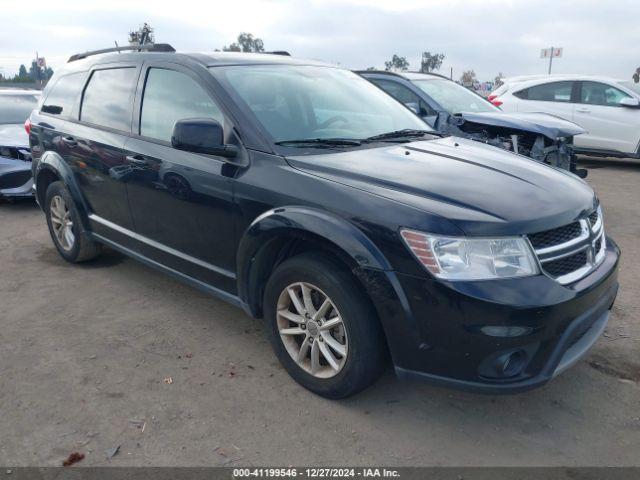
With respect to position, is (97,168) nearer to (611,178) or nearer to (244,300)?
(244,300)

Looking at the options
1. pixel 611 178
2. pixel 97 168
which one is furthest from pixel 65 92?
pixel 611 178

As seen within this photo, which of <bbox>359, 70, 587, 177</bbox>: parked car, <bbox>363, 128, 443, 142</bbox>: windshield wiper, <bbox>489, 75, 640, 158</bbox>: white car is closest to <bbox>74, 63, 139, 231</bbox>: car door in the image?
<bbox>363, 128, 443, 142</bbox>: windshield wiper

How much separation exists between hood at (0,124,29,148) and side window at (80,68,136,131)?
135 inches

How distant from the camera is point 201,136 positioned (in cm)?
300

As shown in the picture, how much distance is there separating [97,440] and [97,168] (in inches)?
87.8

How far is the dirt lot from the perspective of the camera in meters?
2.56

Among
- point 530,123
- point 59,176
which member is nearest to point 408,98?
point 530,123

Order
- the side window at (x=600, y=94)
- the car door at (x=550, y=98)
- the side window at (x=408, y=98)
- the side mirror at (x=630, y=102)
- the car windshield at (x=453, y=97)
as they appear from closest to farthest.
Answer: the side window at (x=408, y=98) → the car windshield at (x=453, y=97) → the side mirror at (x=630, y=102) → the side window at (x=600, y=94) → the car door at (x=550, y=98)

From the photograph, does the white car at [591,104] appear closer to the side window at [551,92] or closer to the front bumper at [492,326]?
the side window at [551,92]

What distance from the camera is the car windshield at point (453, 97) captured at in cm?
746

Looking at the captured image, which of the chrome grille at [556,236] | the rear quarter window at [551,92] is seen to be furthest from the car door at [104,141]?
the rear quarter window at [551,92]

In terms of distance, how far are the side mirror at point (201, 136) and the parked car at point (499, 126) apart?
2.94 m

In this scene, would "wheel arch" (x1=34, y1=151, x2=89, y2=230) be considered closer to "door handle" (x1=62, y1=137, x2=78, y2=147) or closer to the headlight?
"door handle" (x1=62, y1=137, x2=78, y2=147)

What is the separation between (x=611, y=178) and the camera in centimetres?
927
